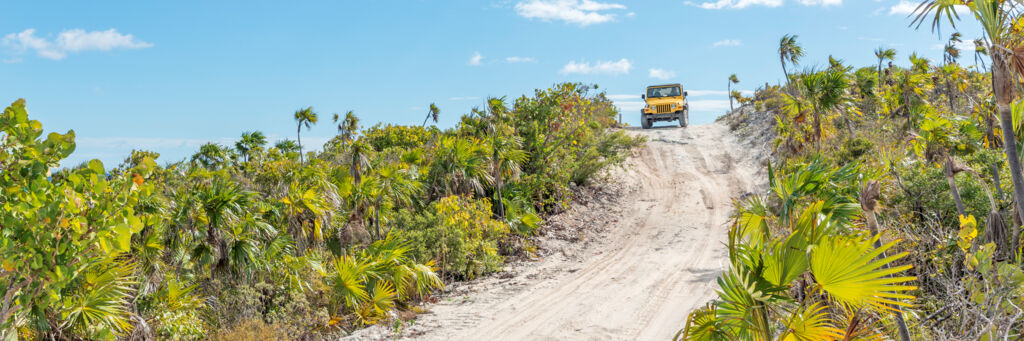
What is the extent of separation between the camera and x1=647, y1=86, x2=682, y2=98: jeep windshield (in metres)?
30.1

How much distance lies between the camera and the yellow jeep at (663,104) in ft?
96.0

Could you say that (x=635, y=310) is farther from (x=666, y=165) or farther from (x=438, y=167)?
(x=666, y=165)

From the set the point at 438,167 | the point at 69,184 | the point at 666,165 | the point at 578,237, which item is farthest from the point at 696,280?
the point at 666,165

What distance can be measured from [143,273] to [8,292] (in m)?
4.39

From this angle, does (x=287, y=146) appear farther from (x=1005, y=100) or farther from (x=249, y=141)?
(x=1005, y=100)

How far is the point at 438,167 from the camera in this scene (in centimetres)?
1518

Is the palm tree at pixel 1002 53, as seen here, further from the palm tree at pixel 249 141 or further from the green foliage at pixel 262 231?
the palm tree at pixel 249 141

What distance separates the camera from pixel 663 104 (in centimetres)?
2938

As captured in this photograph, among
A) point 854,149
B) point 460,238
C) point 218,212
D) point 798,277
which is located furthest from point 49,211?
point 854,149

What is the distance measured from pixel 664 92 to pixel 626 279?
2030 centimetres

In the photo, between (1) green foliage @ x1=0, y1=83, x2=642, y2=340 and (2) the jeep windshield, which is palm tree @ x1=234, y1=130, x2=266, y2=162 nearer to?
(1) green foliage @ x1=0, y1=83, x2=642, y2=340

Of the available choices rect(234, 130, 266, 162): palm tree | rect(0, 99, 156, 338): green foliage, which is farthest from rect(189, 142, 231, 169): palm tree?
rect(0, 99, 156, 338): green foliage

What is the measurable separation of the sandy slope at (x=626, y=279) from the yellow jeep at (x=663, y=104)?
687 centimetres

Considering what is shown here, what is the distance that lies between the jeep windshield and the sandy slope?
8.08m
